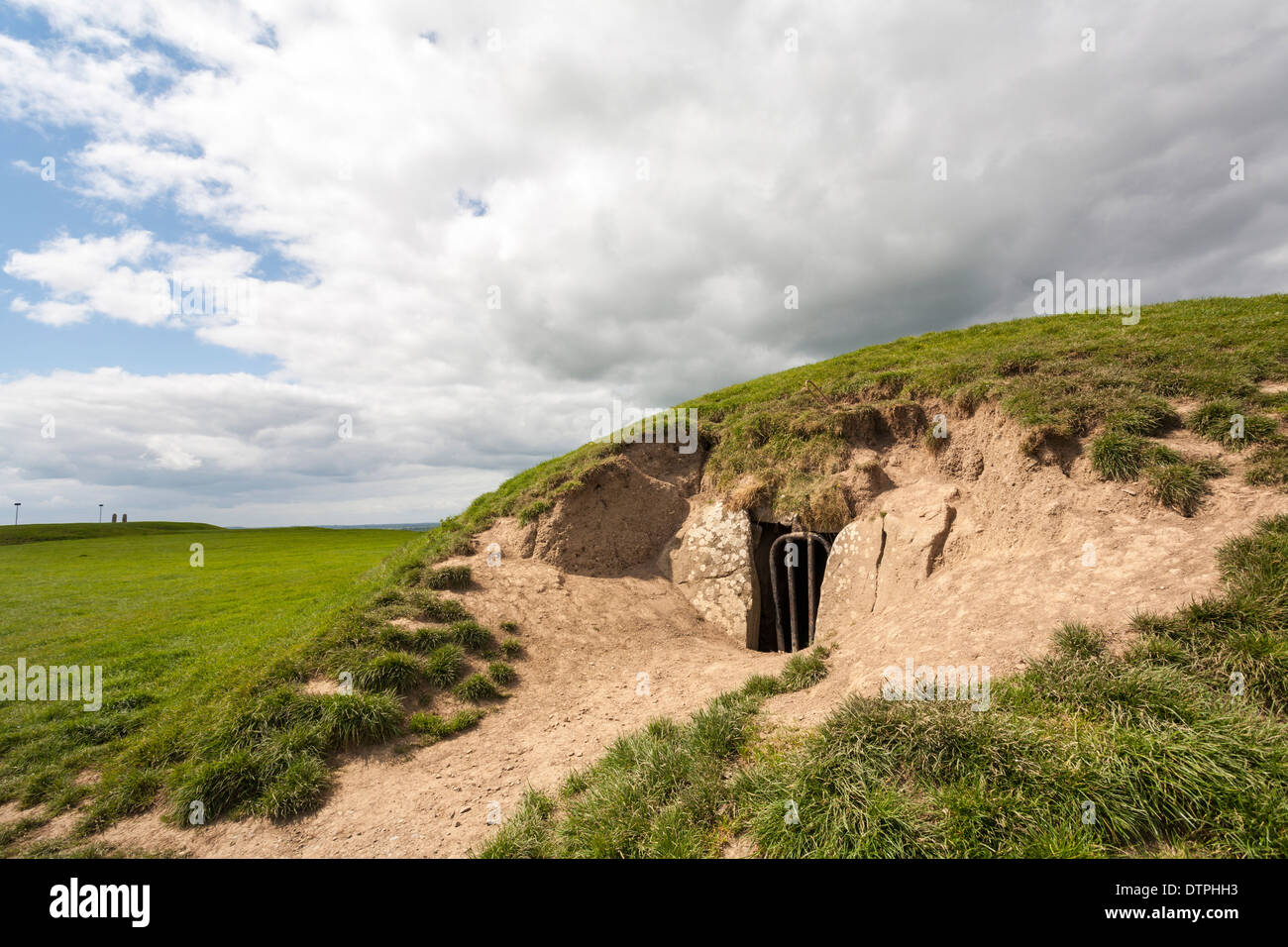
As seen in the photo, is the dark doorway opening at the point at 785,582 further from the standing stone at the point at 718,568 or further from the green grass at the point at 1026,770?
the green grass at the point at 1026,770

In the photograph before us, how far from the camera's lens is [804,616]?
1390cm

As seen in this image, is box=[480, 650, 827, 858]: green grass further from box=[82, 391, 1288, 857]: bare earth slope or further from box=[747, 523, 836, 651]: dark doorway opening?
A: box=[747, 523, 836, 651]: dark doorway opening

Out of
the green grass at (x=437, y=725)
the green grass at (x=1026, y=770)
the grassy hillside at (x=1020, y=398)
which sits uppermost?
the grassy hillside at (x=1020, y=398)

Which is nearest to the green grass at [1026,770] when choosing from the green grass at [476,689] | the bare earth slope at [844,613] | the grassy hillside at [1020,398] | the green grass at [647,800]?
the green grass at [647,800]

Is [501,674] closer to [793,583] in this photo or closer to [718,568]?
[718,568]

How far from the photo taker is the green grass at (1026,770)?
13.1 feet

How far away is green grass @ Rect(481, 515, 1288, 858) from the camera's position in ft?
13.1

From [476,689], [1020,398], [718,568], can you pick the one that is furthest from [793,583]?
[476,689]

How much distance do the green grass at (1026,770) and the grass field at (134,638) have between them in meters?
7.39

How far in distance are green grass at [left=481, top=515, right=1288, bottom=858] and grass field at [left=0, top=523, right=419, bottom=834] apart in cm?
739

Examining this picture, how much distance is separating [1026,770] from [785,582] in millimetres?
9037

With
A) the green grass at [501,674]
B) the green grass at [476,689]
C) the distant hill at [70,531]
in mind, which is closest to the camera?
the green grass at [476,689]

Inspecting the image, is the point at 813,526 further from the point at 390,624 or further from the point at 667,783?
the point at 390,624
